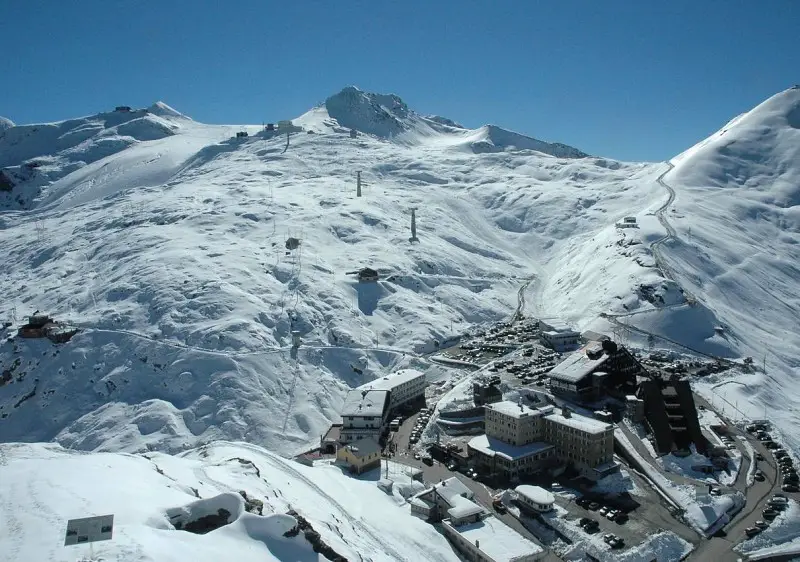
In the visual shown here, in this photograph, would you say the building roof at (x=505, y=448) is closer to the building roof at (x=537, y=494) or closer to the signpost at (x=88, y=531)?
the building roof at (x=537, y=494)

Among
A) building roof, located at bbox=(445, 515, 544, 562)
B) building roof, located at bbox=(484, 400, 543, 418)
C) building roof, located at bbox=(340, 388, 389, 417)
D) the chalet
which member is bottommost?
building roof, located at bbox=(445, 515, 544, 562)

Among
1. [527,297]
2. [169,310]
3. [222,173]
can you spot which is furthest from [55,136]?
[527,297]

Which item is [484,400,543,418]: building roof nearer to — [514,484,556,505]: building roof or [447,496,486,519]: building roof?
[514,484,556,505]: building roof

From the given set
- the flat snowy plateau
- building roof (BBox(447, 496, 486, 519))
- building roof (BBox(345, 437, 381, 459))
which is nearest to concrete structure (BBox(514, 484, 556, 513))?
building roof (BBox(447, 496, 486, 519))

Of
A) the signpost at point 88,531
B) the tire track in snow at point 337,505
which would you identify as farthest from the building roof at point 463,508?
the signpost at point 88,531


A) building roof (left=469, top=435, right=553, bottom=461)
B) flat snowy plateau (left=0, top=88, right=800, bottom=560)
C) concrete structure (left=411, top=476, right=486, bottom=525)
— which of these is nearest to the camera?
concrete structure (left=411, top=476, right=486, bottom=525)

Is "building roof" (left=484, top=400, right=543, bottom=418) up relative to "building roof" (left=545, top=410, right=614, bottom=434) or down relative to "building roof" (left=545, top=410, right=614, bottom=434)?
up
